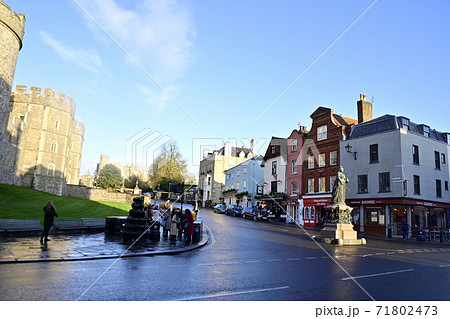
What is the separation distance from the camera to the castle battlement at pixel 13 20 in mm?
31973

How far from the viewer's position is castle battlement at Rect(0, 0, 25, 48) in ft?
105

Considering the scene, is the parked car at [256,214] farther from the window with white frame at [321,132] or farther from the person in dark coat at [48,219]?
the person in dark coat at [48,219]

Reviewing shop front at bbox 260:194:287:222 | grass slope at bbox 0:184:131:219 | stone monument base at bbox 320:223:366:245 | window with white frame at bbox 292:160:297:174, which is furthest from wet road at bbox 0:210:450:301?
shop front at bbox 260:194:287:222

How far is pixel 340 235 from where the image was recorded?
57.5 ft

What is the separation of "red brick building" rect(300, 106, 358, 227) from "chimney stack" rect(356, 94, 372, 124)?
150cm

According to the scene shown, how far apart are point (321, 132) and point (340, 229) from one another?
2140 centimetres

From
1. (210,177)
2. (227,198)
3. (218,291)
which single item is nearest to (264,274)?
(218,291)

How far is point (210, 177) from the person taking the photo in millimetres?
74938

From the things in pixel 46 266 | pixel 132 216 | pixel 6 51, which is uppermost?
pixel 6 51

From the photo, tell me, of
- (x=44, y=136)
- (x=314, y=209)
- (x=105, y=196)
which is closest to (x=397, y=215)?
(x=314, y=209)

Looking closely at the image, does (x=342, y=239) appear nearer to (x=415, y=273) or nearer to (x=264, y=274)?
(x=415, y=273)

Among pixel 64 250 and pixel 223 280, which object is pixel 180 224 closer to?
pixel 64 250

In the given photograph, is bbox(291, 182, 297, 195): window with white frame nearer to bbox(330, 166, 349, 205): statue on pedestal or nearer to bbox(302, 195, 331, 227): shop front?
bbox(302, 195, 331, 227): shop front

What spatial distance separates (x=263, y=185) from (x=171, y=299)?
43.6 meters
